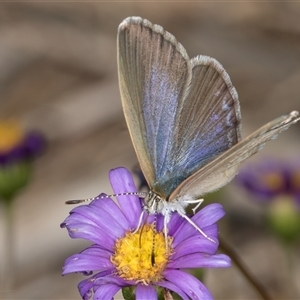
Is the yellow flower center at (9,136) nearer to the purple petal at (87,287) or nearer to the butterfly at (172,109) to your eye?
the butterfly at (172,109)

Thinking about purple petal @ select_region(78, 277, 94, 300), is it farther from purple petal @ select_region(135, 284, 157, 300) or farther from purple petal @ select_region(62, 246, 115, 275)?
purple petal @ select_region(135, 284, 157, 300)

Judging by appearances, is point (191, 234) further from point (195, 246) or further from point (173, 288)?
point (173, 288)

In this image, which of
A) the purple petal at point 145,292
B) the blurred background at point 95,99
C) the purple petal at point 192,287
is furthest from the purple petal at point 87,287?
the blurred background at point 95,99

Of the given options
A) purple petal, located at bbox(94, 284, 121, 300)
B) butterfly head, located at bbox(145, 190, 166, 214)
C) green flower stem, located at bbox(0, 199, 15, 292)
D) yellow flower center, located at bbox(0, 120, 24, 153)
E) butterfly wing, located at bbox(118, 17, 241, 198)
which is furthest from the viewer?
yellow flower center, located at bbox(0, 120, 24, 153)

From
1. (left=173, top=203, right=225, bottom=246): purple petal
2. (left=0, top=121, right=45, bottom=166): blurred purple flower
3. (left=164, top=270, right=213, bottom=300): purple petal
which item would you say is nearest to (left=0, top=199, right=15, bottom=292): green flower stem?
(left=0, top=121, right=45, bottom=166): blurred purple flower

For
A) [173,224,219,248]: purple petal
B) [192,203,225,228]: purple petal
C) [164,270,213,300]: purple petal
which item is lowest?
[164,270,213,300]: purple petal
